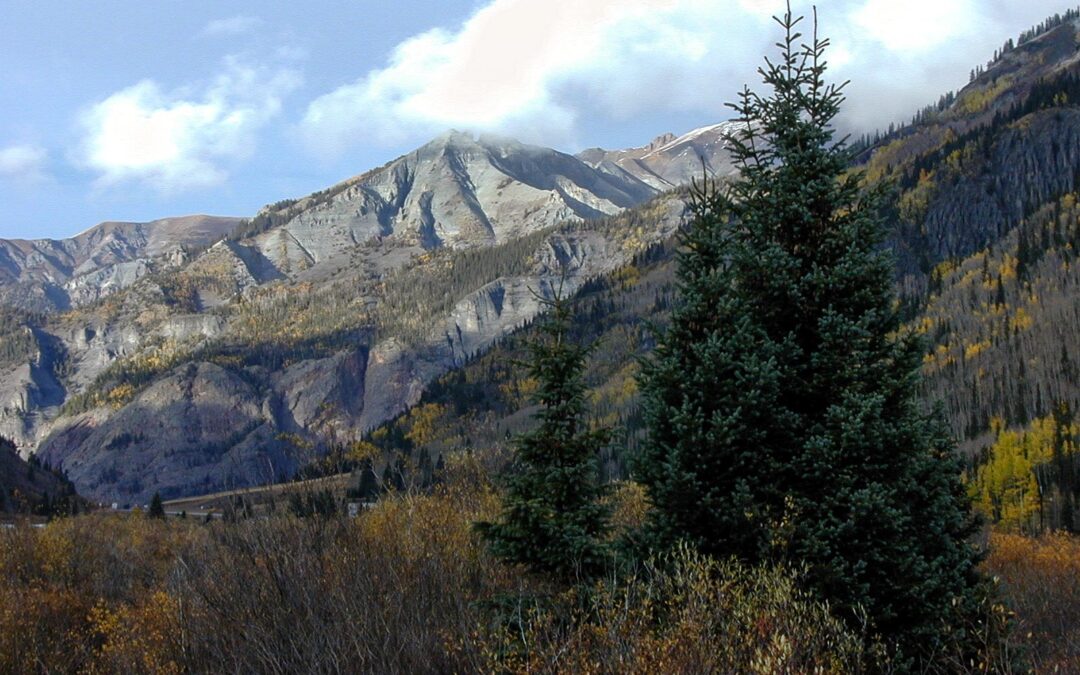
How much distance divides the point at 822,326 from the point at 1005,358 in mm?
198547

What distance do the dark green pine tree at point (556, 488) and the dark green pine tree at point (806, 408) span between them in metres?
2.25

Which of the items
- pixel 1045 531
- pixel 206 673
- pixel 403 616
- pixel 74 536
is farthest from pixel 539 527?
pixel 1045 531

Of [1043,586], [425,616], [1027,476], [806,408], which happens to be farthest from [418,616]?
[1027,476]

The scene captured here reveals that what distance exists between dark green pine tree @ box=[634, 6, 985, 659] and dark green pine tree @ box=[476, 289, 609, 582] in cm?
225

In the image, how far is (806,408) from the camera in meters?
17.1

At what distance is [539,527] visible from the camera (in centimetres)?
1923

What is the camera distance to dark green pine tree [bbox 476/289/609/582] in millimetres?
18969

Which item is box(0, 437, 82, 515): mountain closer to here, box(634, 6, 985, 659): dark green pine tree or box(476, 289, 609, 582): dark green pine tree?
box(476, 289, 609, 582): dark green pine tree

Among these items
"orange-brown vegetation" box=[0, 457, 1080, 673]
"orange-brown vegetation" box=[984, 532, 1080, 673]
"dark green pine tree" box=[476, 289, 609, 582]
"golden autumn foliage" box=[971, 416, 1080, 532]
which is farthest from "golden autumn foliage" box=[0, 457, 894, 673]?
"golden autumn foliage" box=[971, 416, 1080, 532]

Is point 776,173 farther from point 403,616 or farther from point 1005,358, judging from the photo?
point 1005,358

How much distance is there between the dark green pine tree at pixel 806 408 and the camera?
15.2 m

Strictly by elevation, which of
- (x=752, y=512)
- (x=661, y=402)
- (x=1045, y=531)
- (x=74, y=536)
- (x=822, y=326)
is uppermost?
(x=822, y=326)

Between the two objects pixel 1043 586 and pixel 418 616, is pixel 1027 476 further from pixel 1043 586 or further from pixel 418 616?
pixel 418 616

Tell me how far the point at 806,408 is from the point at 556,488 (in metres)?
6.45
